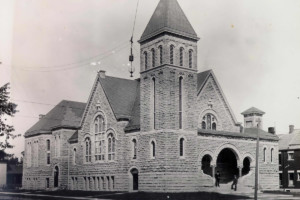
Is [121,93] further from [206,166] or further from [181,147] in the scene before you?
[206,166]

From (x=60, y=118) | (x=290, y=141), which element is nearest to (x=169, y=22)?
(x=60, y=118)

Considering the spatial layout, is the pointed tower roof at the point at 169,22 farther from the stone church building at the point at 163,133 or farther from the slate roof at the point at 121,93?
the slate roof at the point at 121,93

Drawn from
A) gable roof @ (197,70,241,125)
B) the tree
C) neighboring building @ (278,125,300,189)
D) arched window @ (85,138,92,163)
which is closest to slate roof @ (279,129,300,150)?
neighboring building @ (278,125,300,189)

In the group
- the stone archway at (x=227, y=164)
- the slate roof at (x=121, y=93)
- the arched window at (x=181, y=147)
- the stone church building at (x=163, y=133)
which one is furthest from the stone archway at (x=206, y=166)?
the slate roof at (x=121, y=93)

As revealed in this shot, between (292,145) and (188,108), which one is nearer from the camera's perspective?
(188,108)

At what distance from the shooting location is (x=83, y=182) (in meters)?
47.0

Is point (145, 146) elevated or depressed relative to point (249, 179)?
elevated

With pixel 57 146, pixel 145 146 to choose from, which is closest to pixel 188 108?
pixel 145 146

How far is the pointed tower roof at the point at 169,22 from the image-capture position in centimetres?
3741

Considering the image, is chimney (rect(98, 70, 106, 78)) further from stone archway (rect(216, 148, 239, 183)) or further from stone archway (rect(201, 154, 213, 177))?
stone archway (rect(216, 148, 239, 183))

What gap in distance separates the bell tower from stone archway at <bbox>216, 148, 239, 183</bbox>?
737 centimetres

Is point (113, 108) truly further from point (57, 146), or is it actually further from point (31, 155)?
point (31, 155)

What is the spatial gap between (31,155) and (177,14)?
101ft

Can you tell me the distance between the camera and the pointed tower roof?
3741 centimetres
